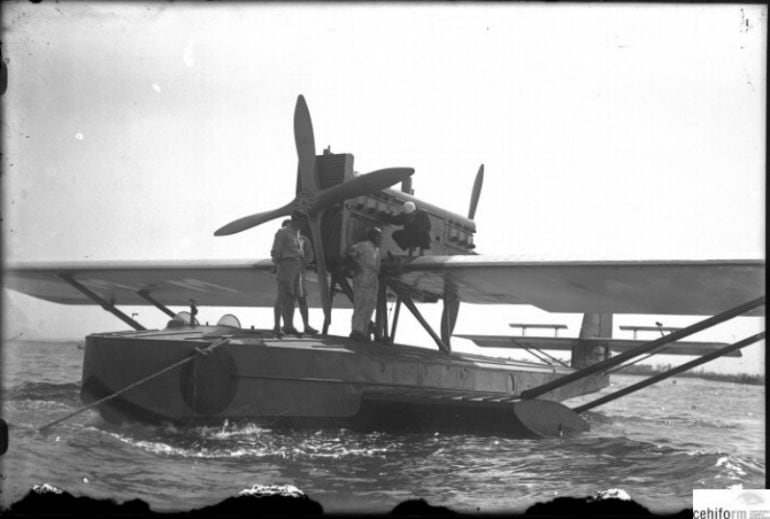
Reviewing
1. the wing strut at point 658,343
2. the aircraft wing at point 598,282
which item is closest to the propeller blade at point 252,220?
the aircraft wing at point 598,282

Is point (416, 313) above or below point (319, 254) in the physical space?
below

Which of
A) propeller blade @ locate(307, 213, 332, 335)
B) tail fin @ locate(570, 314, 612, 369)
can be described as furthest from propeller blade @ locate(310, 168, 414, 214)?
tail fin @ locate(570, 314, 612, 369)

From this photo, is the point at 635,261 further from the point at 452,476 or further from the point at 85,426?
the point at 85,426

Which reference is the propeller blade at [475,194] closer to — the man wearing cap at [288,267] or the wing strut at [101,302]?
the man wearing cap at [288,267]

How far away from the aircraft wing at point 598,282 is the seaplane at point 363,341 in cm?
3

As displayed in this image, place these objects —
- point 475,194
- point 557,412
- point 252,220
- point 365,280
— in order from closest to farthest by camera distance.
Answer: point 557,412 < point 365,280 < point 252,220 < point 475,194

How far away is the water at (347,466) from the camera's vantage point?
5.79 metres

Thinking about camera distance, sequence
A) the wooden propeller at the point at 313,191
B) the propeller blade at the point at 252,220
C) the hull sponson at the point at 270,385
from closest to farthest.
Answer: the hull sponson at the point at 270,385 → the wooden propeller at the point at 313,191 → the propeller blade at the point at 252,220

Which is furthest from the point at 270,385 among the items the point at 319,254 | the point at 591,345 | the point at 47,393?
the point at 591,345

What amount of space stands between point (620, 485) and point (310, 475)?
2.86 meters

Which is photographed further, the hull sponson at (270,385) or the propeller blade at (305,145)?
the propeller blade at (305,145)

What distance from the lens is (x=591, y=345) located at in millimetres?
20281

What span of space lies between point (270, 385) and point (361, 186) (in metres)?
3.39

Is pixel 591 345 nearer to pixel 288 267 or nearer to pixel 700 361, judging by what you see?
pixel 700 361
